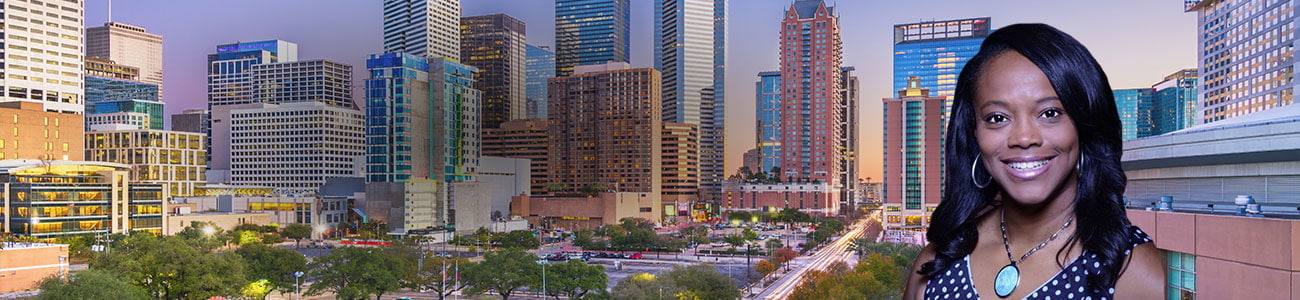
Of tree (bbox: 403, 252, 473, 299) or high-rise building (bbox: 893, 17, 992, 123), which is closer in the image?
tree (bbox: 403, 252, 473, 299)

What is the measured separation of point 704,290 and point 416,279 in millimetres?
17092

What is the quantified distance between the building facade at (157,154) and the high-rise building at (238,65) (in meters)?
74.3

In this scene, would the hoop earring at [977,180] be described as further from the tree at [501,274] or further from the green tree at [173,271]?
the tree at [501,274]

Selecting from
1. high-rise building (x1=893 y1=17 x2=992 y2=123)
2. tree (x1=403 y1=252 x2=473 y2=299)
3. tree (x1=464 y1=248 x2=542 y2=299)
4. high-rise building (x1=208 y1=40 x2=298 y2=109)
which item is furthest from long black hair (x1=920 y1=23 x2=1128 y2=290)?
high-rise building (x1=208 y1=40 x2=298 y2=109)

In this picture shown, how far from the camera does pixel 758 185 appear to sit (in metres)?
142

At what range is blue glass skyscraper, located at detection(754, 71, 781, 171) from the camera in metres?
162

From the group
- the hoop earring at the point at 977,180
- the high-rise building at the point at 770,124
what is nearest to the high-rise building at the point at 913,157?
the high-rise building at the point at 770,124

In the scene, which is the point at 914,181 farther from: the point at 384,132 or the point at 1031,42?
the point at 1031,42

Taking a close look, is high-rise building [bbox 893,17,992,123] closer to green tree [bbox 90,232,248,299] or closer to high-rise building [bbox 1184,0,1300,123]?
high-rise building [bbox 1184,0,1300,123]

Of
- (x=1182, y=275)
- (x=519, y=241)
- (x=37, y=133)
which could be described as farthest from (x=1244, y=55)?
(x=37, y=133)

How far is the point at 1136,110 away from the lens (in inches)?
6649

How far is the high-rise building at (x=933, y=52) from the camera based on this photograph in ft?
541

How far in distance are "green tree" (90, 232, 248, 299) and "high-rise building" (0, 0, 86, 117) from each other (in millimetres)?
67687

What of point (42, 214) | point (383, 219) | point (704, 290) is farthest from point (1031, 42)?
point (383, 219)
